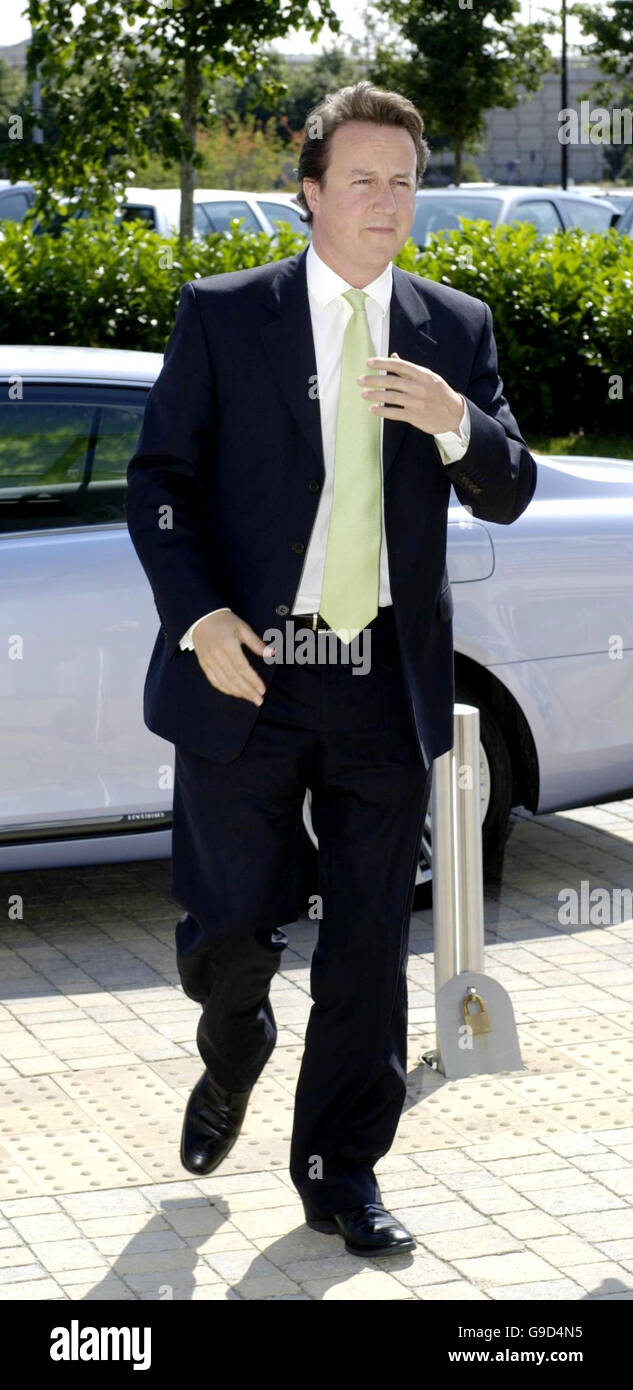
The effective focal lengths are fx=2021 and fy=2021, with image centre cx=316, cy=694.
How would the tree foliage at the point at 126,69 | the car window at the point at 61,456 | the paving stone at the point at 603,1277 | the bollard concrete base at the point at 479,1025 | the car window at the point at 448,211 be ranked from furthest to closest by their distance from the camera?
the car window at the point at 448,211 < the tree foliage at the point at 126,69 < the car window at the point at 61,456 < the bollard concrete base at the point at 479,1025 < the paving stone at the point at 603,1277

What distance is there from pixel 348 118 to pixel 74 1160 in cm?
211

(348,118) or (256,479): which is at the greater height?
(348,118)

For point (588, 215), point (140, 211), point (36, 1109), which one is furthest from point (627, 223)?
point (36, 1109)

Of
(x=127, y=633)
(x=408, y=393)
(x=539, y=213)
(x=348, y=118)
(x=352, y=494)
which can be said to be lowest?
(x=127, y=633)

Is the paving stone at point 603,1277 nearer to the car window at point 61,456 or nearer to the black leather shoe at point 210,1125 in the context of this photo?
the black leather shoe at point 210,1125

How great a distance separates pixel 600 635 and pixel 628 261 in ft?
24.1

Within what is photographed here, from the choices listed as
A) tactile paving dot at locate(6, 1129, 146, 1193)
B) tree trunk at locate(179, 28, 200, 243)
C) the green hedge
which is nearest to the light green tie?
tactile paving dot at locate(6, 1129, 146, 1193)

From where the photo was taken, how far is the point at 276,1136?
425cm

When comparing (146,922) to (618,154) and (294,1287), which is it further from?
(618,154)

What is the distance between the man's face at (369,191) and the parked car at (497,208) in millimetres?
12584

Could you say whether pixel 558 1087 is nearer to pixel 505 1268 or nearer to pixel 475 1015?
pixel 475 1015

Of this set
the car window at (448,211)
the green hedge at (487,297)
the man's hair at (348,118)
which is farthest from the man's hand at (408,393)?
the car window at (448,211)

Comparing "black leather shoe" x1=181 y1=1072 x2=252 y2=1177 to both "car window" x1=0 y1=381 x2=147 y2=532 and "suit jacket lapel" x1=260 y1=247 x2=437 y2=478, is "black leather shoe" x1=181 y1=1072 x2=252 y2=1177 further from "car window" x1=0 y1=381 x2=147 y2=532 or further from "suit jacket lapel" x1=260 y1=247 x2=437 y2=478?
"car window" x1=0 y1=381 x2=147 y2=532

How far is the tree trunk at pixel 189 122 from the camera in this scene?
12359 mm
